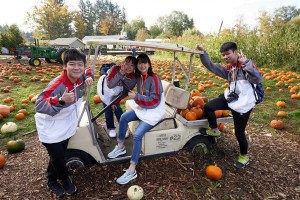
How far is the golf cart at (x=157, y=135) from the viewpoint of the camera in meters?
3.62

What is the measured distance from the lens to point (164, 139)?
13.0 ft

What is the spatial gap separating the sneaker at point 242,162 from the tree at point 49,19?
63663 mm

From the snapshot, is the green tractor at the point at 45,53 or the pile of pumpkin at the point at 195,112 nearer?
the pile of pumpkin at the point at 195,112

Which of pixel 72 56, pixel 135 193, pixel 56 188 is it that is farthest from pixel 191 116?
pixel 56 188

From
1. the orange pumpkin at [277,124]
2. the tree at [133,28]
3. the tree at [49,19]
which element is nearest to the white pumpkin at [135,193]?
the orange pumpkin at [277,124]

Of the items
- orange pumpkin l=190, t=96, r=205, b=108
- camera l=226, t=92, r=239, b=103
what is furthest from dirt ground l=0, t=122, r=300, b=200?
camera l=226, t=92, r=239, b=103

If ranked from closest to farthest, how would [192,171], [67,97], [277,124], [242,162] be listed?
[67,97]
[192,171]
[242,162]
[277,124]

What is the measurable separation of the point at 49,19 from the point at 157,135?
63621 mm

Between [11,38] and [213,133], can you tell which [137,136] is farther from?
[11,38]

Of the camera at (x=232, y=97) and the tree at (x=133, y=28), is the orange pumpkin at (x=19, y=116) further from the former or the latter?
the tree at (x=133, y=28)

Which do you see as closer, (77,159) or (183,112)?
(77,159)

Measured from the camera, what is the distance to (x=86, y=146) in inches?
145

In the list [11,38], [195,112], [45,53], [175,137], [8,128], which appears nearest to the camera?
[175,137]

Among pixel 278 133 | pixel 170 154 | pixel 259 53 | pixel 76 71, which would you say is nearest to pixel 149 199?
pixel 170 154
